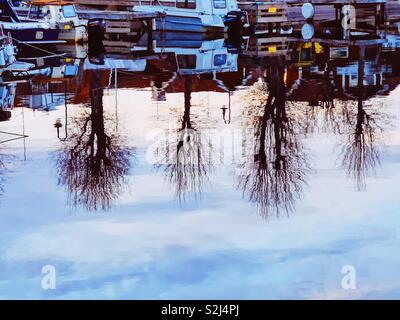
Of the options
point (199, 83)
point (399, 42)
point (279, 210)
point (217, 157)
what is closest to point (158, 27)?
point (399, 42)

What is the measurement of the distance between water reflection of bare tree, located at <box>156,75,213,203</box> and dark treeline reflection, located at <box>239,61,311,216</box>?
478 mm

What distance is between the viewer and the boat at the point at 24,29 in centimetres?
2500

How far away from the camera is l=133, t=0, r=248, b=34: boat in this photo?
29500 millimetres

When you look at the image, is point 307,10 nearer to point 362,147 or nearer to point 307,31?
point 307,31

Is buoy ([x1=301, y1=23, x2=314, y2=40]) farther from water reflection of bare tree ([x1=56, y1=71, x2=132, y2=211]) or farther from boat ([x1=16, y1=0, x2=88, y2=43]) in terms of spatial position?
water reflection of bare tree ([x1=56, y1=71, x2=132, y2=211])

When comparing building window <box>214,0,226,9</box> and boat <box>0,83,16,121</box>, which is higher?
building window <box>214,0,226,9</box>

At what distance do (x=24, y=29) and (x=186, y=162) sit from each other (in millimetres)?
12741

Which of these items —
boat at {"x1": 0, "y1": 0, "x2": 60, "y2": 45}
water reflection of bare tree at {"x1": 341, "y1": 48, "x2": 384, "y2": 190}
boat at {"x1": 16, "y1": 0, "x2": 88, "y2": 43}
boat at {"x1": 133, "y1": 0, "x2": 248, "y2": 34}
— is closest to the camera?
water reflection of bare tree at {"x1": 341, "y1": 48, "x2": 384, "y2": 190}

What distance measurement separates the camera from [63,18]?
27016 mm

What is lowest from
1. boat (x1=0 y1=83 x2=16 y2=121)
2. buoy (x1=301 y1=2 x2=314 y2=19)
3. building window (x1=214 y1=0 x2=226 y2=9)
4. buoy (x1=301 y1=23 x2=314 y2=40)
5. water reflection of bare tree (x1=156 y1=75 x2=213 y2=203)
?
buoy (x1=301 y1=23 x2=314 y2=40)

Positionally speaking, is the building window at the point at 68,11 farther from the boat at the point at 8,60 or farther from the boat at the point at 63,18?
the boat at the point at 8,60

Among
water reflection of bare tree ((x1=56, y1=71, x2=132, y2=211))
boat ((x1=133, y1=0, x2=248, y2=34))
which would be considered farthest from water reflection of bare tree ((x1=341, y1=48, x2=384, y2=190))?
boat ((x1=133, y1=0, x2=248, y2=34))
